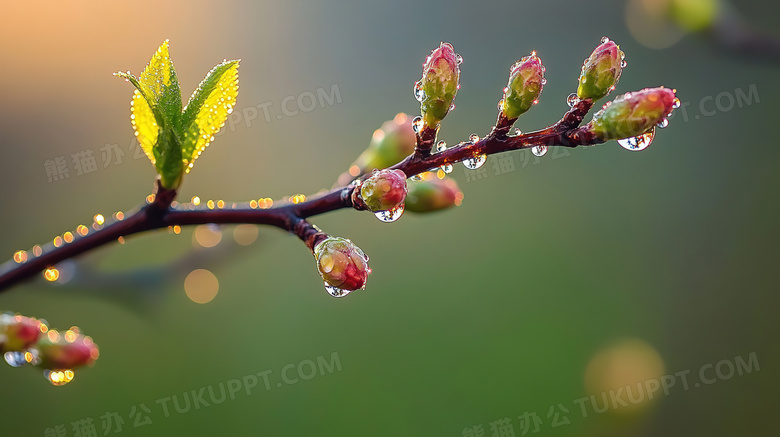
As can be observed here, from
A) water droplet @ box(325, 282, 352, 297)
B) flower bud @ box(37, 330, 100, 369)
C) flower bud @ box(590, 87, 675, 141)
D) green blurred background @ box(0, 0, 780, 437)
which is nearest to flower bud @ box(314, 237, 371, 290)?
water droplet @ box(325, 282, 352, 297)

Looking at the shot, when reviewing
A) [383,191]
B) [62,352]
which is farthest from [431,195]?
[62,352]

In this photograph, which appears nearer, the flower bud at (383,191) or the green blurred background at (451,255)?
the flower bud at (383,191)

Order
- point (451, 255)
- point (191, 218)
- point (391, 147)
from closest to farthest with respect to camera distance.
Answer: point (191, 218) < point (391, 147) < point (451, 255)

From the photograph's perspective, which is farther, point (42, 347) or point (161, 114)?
point (42, 347)

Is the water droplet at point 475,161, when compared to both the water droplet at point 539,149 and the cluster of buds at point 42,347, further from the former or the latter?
the cluster of buds at point 42,347

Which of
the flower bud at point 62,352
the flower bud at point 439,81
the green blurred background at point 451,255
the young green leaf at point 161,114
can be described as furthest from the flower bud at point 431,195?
the green blurred background at point 451,255

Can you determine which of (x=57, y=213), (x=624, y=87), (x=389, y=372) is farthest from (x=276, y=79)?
(x=624, y=87)

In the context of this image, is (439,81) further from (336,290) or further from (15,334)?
(15,334)
